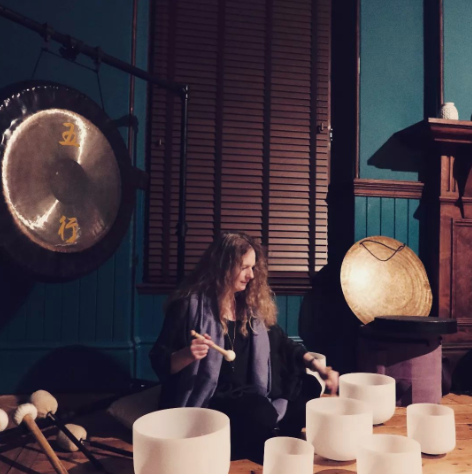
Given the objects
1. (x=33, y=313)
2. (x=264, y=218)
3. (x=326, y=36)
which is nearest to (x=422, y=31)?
(x=326, y=36)

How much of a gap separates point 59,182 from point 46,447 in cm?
89

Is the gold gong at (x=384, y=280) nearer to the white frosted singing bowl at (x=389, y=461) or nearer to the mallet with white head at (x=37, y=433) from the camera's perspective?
the white frosted singing bowl at (x=389, y=461)

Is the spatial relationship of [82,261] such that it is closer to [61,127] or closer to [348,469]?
[61,127]

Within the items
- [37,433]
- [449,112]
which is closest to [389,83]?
[449,112]

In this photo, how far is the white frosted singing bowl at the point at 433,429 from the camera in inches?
58.3

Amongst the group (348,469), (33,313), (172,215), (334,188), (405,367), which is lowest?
(348,469)

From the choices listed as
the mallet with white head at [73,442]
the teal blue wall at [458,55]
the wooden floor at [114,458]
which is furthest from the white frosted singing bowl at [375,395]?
the teal blue wall at [458,55]

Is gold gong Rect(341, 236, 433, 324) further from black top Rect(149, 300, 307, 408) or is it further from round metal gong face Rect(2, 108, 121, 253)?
round metal gong face Rect(2, 108, 121, 253)

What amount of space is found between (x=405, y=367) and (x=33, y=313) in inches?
70.3

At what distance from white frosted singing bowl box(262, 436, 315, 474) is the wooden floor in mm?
305

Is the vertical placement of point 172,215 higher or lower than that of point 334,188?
lower

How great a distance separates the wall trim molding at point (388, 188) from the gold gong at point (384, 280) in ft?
0.82

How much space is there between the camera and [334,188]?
282 centimetres

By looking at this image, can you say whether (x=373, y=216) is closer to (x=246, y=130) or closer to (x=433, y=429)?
(x=246, y=130)
